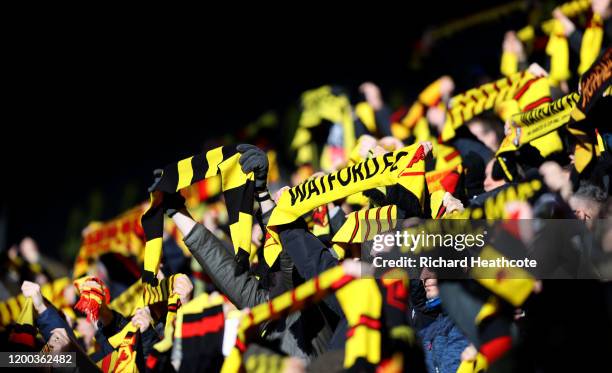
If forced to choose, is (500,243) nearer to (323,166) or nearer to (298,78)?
(323,166)

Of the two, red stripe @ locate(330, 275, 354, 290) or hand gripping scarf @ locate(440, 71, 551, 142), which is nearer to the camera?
red stripe @ locate(330, 275, 354, 290)

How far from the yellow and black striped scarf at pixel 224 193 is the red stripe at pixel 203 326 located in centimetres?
66

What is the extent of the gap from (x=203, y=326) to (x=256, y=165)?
1.05 metres

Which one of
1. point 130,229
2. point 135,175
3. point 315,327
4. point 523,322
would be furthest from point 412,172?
point 135,175

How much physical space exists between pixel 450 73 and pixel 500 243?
15.4ft

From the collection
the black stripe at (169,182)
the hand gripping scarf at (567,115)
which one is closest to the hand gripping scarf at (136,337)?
the black stripe at (169,182)

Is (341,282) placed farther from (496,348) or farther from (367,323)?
(496,348)

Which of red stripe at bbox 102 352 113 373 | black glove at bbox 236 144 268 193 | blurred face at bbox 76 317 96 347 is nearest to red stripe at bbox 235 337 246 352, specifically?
red stripe at bbox 102 352 113 373

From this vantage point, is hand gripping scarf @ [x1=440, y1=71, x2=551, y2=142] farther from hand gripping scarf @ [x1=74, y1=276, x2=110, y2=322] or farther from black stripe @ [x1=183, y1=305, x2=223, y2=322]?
black stripe @ [x1=183, y1=305, x2=223, y2=322]

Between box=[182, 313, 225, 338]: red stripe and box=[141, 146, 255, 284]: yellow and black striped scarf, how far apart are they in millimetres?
660

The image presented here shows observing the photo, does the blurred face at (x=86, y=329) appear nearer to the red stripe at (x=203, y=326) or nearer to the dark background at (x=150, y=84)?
the red stripe at (x=203, y=326)

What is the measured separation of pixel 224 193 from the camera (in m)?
4.40

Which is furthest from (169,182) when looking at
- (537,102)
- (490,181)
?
(537,102)

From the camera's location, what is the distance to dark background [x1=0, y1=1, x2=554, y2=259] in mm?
8438
